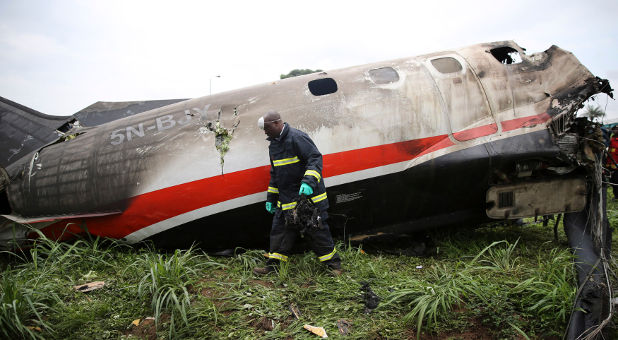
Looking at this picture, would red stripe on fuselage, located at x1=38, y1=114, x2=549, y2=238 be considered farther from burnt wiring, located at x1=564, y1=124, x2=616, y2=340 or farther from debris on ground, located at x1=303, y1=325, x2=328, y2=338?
debris on ground, located at x1=303, y1=325, x2=328, y2=338

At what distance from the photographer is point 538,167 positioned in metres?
3.89

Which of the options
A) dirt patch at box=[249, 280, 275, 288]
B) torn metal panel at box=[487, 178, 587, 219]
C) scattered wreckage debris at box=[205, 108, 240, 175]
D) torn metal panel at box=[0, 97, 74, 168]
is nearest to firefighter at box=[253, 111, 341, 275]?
dirt patch at box=[249, 280, 275, 288]

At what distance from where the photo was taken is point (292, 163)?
3.47 meters

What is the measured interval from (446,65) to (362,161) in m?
1.63

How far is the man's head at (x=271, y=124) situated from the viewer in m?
3.40

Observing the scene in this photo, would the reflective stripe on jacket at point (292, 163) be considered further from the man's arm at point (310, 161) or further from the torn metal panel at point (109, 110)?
the torn metal panel at point (109, 110)

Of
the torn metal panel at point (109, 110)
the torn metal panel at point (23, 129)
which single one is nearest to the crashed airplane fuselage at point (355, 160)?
the torn metal panel at point (23, 129)

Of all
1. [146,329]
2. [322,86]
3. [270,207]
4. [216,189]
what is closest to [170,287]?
[146,329]

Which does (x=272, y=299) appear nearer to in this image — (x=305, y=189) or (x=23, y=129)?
(x=305, y=189)

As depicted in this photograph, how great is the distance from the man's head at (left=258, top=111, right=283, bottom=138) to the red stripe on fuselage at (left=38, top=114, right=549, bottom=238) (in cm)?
48

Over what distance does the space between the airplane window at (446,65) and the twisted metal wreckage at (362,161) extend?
16 millimetres

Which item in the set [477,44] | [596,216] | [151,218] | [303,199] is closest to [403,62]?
[477,44]

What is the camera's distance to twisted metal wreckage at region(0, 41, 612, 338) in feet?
12.3

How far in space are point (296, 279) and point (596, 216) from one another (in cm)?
313
